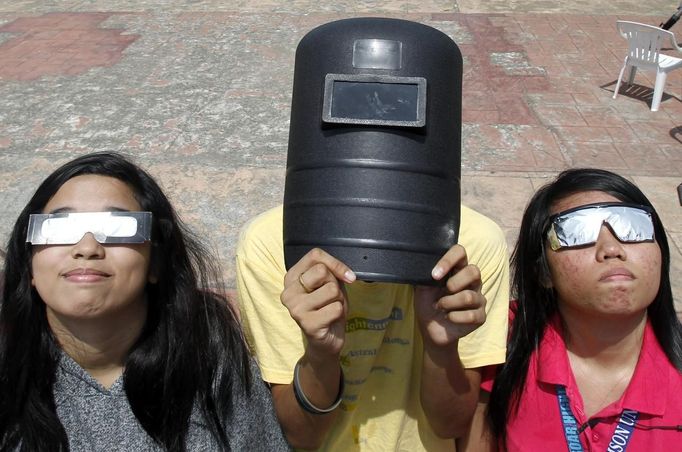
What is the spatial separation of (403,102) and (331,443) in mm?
838

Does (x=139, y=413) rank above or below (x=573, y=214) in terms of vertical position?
below

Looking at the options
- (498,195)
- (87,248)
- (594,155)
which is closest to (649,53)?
(594,155)

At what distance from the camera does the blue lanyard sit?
1.46 meters

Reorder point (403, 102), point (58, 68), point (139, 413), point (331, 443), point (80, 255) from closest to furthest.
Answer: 1. point (403, 102)
2. point (80, 255)
3. point (139, 413)
4. point (331, 443)
5. point (58, 68)

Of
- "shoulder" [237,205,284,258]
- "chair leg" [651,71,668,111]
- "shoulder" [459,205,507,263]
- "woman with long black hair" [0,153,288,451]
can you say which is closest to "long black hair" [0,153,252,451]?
"woman with long black hair" [0,153,288,451]

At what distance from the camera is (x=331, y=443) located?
1508mm

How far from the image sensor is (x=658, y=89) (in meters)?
5.34

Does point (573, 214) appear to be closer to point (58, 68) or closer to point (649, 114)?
point (649, 114)

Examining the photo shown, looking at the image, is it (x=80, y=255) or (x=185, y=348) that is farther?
(x=185, y=348)

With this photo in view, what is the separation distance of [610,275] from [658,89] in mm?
4600

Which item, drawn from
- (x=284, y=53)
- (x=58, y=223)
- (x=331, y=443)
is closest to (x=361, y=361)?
(x=331, y=443)

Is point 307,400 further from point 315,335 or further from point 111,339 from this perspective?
point 111,339

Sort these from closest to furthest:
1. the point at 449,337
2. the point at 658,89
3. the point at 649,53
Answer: the point at 449,337, the point at 658,89, the point at 649,53

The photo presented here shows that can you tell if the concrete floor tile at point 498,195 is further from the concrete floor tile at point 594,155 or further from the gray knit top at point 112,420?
the gray knit top at point 112,420
